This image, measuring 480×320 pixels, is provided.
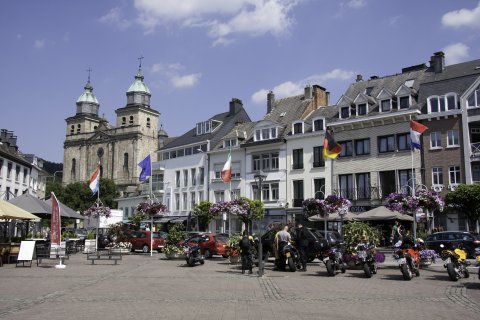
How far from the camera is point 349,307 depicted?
33.6 feet

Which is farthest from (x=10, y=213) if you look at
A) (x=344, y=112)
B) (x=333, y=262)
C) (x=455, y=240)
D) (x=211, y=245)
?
(x=344, y=112)

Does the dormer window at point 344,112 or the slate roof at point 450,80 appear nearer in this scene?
the slate roof at point 450,80

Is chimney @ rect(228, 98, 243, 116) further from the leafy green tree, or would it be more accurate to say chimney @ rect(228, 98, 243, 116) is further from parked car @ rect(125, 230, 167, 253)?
parked car @ rect(125, 230, 167, 253)

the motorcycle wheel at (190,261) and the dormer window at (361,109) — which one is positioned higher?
the dormer window at (361,109)

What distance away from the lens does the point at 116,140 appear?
94688 mm

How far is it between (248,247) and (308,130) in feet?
86.3

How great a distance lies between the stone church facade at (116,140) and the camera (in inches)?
3625

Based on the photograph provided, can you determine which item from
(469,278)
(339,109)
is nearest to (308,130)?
(339,109)

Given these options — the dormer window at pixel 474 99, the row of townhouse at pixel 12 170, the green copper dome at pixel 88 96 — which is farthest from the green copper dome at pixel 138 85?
the dormer window at pixel 474 99

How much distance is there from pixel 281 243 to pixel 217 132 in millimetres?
36165

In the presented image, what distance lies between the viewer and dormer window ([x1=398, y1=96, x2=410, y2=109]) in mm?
37531

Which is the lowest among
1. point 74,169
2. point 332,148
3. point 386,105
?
point 332,148

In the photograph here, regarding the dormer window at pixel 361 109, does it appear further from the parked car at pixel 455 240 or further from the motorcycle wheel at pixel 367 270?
the motorcycle wheel at pixel 367 270

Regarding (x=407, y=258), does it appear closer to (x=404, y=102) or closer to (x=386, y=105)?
(x=404, y=102)
